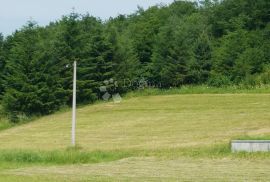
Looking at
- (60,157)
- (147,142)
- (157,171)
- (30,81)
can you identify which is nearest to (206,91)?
(30,81)

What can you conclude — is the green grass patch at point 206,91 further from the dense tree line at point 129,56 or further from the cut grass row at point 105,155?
the cut grass row at point 105,155

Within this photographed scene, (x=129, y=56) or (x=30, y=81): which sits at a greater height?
(x=129, y=56)

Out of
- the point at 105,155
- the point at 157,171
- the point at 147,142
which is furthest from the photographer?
the point at 147,142

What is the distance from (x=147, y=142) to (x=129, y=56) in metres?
29.9

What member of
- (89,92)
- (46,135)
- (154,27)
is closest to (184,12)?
(154,27)

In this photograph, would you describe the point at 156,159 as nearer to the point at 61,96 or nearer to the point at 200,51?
the point at 61,96

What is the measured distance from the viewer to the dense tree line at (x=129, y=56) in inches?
1837

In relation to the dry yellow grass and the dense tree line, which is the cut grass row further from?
the dense tree line

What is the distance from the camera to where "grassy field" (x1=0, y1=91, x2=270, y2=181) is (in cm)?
1669

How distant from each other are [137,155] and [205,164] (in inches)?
163

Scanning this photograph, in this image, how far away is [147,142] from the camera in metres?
26.1

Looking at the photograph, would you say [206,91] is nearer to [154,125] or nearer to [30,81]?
[30,81]

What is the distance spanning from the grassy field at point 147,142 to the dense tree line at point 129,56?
444 cm

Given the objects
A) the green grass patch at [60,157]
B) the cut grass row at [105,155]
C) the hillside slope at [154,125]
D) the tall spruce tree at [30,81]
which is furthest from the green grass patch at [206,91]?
the green grass patch at [60,157]
